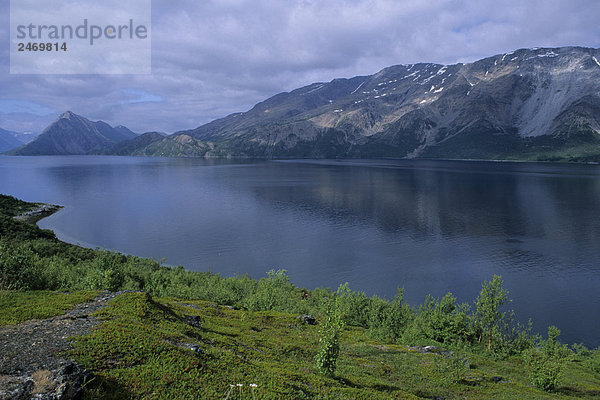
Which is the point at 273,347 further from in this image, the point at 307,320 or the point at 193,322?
the point at 307,320

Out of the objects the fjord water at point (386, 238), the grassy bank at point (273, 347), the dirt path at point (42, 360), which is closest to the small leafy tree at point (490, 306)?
the grassy bank at point (273, 347)

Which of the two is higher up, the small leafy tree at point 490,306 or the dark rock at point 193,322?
the dark rock at point 193,322

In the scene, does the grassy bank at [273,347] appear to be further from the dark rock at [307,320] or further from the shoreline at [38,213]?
the shoreline at [38,213]

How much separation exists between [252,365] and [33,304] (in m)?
13.9

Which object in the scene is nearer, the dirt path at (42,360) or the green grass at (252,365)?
the dirt path at (42,360)

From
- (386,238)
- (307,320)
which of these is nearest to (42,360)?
(307,320)

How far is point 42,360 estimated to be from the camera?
14.3 meters

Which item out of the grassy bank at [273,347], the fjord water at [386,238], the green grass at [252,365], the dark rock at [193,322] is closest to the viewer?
the green grass at [252,365]

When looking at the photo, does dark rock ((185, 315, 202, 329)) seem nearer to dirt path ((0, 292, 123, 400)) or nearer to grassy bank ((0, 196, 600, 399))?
grassy bank ((0, 196, 600, 399))

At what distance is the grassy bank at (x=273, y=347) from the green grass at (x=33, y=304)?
0.07m

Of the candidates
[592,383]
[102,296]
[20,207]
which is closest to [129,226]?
[20,207]

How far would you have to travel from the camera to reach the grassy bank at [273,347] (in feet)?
50.1

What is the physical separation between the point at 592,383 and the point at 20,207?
173648mm

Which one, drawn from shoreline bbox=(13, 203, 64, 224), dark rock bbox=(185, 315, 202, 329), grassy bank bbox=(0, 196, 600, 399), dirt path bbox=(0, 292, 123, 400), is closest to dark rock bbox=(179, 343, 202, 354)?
grassy bank bbox=(0, 196, 600, 399)
